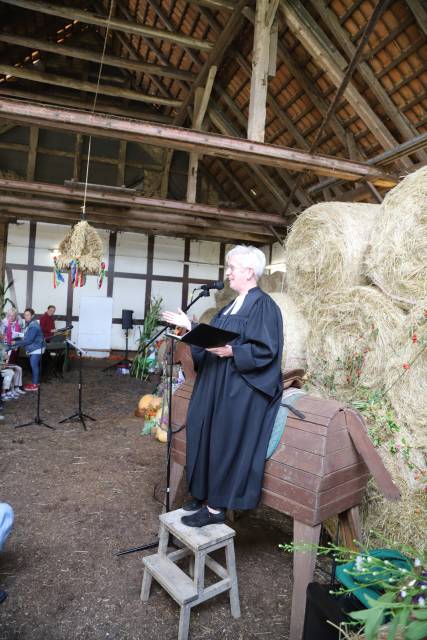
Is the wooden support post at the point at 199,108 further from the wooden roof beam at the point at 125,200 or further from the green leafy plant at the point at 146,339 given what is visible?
the green leafy plant at the point at 146,339

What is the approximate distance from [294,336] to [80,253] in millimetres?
3404

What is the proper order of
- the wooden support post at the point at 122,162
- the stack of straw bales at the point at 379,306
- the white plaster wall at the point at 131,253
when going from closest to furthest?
1. the stack of straw bales at the point at 379,306
2. the wooden support post at the point at 122,162
3. the white plaster wall at the point at 131,253

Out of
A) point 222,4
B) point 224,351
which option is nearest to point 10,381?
point 224,351

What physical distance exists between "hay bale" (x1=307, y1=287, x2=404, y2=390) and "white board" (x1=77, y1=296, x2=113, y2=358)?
24.2 ft

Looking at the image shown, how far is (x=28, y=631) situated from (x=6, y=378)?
4657 mm

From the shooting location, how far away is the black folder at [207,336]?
66.6 inches

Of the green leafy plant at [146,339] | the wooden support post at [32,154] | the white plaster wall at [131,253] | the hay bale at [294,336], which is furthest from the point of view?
the white plaster wall at [131,253]

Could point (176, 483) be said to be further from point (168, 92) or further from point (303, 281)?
point (168, 92)

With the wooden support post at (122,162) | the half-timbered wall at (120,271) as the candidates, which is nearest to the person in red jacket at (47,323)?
the half-timbered wall at (120,271)

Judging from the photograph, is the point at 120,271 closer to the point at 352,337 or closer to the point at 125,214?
the point at 125,214

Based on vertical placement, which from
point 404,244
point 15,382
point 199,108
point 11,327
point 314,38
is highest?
point 199,108

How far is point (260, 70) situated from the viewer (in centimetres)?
444

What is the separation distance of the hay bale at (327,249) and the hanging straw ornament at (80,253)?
302 centimetres

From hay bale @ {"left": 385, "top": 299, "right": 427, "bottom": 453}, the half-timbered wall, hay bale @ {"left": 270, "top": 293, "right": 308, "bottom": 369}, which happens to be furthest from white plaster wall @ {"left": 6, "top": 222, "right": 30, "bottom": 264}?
hay bale @ {"left": 385, "top": 299, "right": 427, "bottom": 453}
